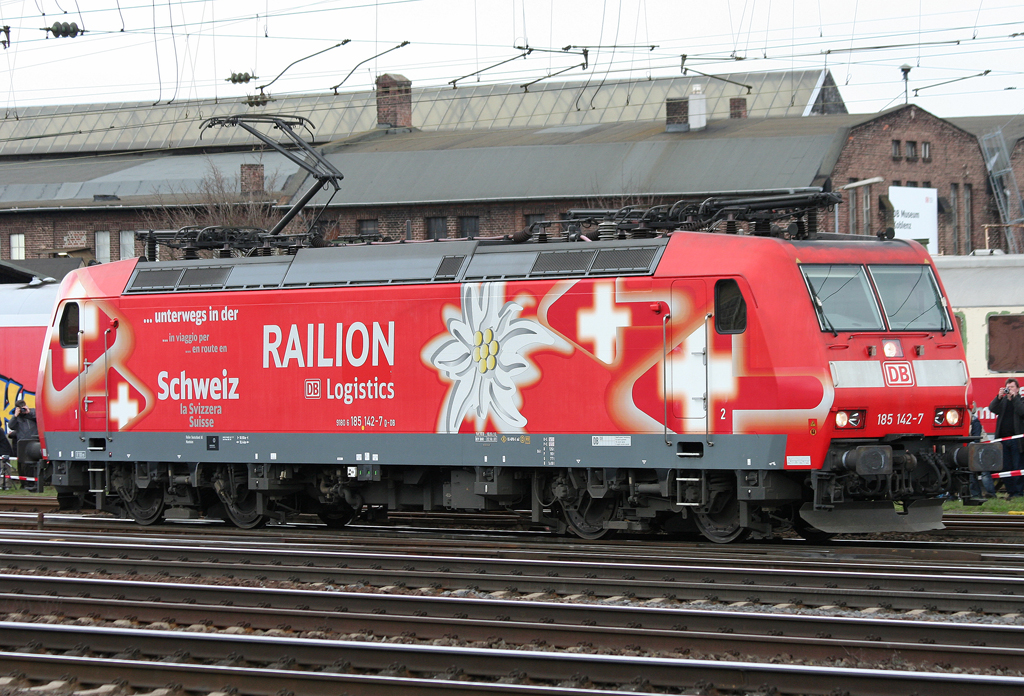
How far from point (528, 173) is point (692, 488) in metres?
30.2

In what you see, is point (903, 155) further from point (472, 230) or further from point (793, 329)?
point (793, 329)

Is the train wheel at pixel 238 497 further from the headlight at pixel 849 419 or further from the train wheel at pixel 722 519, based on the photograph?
the headlight at pixel 849 419

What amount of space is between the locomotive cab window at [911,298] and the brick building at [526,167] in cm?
2297

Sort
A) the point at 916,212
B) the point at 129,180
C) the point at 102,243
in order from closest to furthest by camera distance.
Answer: the point at 916,212 → the point at 102,243 → the point at 129,180

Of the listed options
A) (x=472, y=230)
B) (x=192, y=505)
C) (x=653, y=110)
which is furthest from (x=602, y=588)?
(x=653, y=110)

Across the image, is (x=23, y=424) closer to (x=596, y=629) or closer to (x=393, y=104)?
(x=596, y=629)

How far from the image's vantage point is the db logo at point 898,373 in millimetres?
12609

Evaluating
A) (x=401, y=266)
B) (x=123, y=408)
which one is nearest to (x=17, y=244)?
(x=123, y=408)

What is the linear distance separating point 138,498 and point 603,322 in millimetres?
7602

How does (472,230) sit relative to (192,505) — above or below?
above

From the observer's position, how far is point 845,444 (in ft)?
40.5

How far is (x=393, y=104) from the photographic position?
52656 mm

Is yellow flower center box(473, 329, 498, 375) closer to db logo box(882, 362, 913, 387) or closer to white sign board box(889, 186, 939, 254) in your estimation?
db logo box(882, 362, 913, 387)

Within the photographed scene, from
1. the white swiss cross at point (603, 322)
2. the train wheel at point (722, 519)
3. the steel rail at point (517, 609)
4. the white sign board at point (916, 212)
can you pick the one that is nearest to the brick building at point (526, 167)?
the white sign board at point (916, 212)
